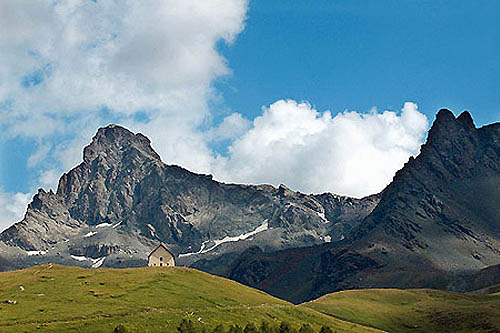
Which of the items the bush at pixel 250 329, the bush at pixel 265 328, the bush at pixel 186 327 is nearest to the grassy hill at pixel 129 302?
the bush at pixel 186 327

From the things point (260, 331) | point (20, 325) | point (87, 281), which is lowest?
point (260, 331)

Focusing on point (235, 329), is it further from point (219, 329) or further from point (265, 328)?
point (265, 328)

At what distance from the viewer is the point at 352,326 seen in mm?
166125

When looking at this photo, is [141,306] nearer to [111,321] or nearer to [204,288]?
[111,321]

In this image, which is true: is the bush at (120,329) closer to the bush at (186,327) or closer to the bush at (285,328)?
the bush at (186,327)

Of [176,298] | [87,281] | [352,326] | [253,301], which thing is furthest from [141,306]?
[352,326]

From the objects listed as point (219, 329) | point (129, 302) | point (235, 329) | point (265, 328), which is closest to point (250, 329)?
point (235, 329)

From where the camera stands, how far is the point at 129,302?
14525 centimetres

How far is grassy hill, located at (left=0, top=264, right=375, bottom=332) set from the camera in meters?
125

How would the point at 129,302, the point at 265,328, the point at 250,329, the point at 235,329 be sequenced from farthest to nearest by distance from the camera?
the point at 129,302
the point at 265,328
the point at 250,329
the point at 235,329

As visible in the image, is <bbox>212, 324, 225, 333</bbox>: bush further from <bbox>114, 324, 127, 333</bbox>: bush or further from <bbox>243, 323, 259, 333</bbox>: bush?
<bbox>114, 324, 127, 333</bbox>: bush

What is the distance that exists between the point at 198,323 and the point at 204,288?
39.9 metres

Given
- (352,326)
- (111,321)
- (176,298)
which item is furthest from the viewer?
(352,326)

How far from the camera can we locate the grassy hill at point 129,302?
411 feet
